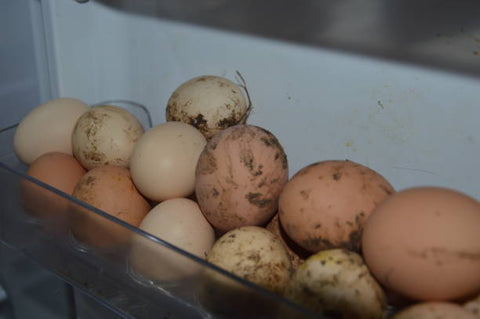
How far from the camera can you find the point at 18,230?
919 millimetres

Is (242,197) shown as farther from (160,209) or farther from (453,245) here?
(453,245)

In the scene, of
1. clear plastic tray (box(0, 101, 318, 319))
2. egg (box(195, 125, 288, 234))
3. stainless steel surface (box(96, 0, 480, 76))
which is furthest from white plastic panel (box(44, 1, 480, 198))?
clear plastic tray (box(0, 101, 318, 319))

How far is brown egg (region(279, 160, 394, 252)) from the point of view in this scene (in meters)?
0.72

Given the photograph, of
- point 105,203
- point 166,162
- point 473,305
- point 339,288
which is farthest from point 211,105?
point 473,305

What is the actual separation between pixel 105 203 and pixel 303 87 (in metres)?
0.40

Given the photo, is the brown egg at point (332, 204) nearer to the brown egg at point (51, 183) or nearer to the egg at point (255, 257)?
the egg at point (255, 257)

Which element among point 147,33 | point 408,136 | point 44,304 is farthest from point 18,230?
point 408,136

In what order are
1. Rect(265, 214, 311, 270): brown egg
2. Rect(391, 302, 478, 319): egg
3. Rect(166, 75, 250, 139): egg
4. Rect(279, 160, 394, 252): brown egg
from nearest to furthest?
Rect(391, 302, 478, 319): egg < Rect(279, 160, 394, 252): brown egg < Rect(265, 214, 311, 270): brown egg < Rect(166, 75, 250, 139): egg

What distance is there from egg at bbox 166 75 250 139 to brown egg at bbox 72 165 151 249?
0.52ft

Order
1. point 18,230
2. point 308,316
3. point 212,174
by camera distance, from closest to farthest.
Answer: point 308,316
point 212,174
point 18,230

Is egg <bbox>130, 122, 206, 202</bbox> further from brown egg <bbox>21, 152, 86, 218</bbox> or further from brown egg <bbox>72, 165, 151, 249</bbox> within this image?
brown egg <bbox>21, 152, 86, 218</bbox>

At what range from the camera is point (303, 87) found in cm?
91

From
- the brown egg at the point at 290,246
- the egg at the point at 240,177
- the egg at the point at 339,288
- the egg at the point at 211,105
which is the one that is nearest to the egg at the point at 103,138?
the egg at the point at 211,105

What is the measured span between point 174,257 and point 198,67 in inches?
18.4
